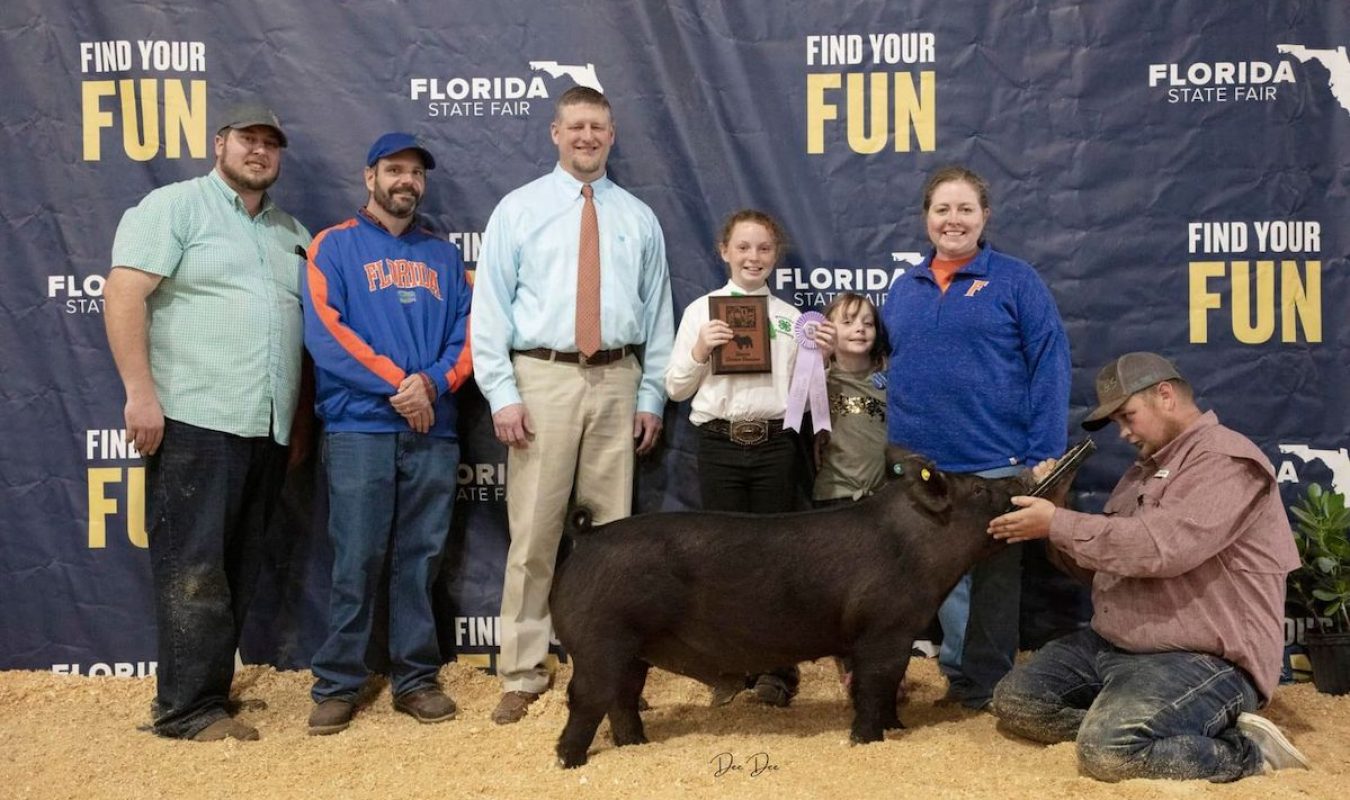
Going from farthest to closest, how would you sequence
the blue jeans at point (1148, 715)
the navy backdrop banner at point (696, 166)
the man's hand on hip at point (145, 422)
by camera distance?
the navy backdrop banner at point (696, 166), the man's hand on hip at point (145, 422), the blue jeans at point (1148, 715)

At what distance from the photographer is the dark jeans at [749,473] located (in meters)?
3.96

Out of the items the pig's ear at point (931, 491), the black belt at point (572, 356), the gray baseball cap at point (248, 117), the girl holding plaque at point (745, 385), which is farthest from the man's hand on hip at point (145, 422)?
the pig's ear at point (931, 491)

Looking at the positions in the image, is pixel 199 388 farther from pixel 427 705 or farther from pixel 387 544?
pixel 427 705

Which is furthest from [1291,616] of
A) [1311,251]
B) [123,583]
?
[123,583]

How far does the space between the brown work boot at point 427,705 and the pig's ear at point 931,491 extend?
182 cm

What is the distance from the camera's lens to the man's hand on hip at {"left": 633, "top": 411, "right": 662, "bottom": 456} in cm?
416

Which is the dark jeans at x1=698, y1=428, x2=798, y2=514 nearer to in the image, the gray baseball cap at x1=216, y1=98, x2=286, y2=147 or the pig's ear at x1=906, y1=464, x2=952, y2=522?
the pig's ear at x1=906, y1=464, x2=952, y2=522

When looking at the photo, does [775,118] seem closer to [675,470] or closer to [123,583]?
[675,470]

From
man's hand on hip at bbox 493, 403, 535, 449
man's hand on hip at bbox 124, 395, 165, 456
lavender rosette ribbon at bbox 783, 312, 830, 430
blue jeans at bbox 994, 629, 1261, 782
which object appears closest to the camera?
blue jeans at bbox 994, 629, 1261, 782

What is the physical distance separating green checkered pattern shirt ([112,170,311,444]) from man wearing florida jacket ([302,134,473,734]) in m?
0.15

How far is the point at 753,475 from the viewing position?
3977 millimetres

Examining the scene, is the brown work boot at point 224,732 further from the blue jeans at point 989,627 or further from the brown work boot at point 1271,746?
the brown work boot at point 1271,746

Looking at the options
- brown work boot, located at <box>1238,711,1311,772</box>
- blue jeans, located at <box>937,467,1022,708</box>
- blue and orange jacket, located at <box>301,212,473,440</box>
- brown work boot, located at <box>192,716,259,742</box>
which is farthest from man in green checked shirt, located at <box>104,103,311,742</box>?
brown work boot, located at <box>1238,711,1311,772</box>

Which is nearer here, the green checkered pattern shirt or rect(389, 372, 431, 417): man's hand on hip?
the green checkered pattern shirt
